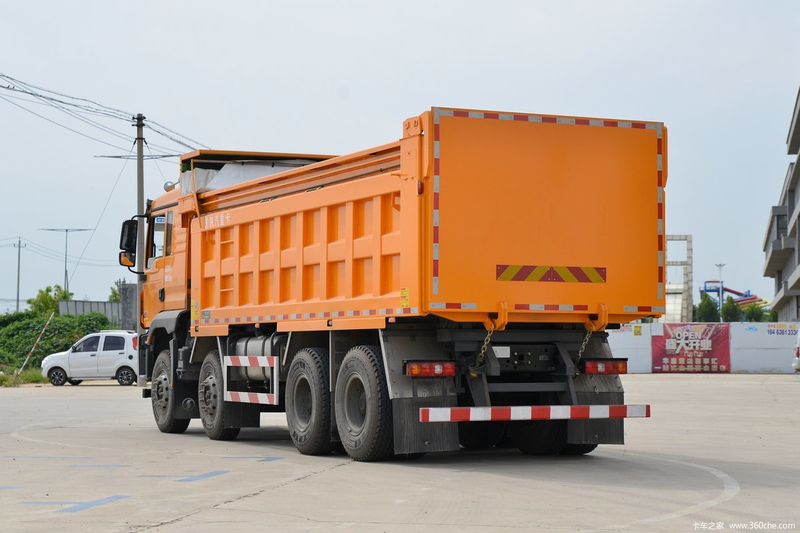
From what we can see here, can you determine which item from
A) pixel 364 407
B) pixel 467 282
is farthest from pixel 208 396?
pixel 467 282

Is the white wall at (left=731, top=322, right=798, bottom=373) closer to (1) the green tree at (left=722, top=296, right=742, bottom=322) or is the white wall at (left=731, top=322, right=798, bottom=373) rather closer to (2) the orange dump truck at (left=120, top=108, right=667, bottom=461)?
(2) the orange dump truck at (left=120, top=108, right=667, bottom=461)

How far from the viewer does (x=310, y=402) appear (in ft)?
45.2

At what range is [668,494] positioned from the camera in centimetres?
975

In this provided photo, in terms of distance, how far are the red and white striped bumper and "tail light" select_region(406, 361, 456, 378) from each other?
0.37 metres

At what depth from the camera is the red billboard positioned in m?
45.3

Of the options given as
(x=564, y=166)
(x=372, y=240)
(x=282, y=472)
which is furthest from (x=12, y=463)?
(x=564, y=166)

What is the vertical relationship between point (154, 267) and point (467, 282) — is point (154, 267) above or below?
above

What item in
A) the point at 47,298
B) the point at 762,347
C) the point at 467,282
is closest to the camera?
the point at 467,282

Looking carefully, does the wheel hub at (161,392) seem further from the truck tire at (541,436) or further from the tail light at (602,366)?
the tail light at (602,366)

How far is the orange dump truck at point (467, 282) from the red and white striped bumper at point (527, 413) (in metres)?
0.02

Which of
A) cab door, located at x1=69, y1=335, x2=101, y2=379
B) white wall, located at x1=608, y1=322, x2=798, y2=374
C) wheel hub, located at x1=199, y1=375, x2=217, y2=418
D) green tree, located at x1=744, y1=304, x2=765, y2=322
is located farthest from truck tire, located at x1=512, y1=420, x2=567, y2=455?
green tree, located at x1=744, y1=304, x2=765, y2=322

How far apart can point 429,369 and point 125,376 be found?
2571 centimetres

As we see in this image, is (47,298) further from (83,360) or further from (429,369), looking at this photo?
(429,369)

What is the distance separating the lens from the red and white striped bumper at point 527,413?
1155cm
